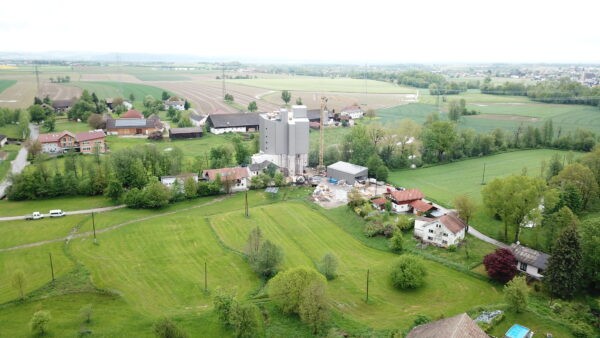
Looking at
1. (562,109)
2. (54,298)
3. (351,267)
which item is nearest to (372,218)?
(351,267)

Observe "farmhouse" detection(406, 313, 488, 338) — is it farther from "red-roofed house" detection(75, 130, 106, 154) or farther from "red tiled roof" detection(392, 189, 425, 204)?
"red-roofed house" detection(75, 130, 106, 154)

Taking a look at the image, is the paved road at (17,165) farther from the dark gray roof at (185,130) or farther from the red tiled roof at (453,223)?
the red tiled roof at (453,223)

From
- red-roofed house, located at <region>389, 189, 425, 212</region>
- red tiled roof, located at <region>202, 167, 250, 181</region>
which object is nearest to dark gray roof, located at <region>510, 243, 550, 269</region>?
red-roofed house, located at <region>389, 189, 425, 212</region>

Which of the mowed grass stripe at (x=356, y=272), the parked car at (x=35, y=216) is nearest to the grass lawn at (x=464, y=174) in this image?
the mowed grass stripe at (x=356, y=272)

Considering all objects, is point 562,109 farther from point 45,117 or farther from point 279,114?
point 45,117

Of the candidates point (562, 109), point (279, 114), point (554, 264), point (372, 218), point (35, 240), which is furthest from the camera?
point (562, 109)
